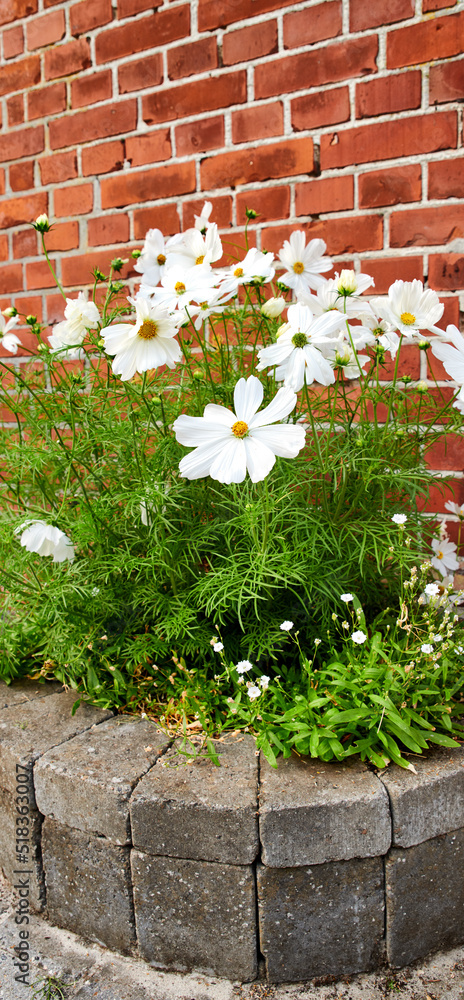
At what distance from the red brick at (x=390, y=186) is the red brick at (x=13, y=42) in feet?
4.99

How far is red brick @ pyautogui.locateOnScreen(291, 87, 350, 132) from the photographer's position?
1824 mm

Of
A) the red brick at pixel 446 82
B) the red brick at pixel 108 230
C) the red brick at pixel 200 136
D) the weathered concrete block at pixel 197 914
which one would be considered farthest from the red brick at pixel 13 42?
the weathered concrete block at pixel 197 914

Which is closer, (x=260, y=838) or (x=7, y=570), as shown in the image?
(x=260, y=838)

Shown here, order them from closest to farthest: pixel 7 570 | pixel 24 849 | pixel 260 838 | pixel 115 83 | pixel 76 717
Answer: pixel 260 838, pixel 24 849, pixel 76 717, pixel 7 570, pixel 115 83

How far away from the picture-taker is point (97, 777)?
1.24m

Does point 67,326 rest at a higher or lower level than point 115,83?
lower

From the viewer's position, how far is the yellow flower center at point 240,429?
113 cm

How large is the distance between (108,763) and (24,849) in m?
0.30

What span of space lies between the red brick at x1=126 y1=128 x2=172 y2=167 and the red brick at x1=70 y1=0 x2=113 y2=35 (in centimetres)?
42

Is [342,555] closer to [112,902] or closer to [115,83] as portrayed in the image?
[112,902]

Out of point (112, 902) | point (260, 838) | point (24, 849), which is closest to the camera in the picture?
point (260, 838)

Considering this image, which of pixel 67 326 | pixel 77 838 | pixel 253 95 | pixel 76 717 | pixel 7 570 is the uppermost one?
pixel 253 95

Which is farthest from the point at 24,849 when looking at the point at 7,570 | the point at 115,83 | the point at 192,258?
the point at 115,83

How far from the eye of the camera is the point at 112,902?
4.17 feet
